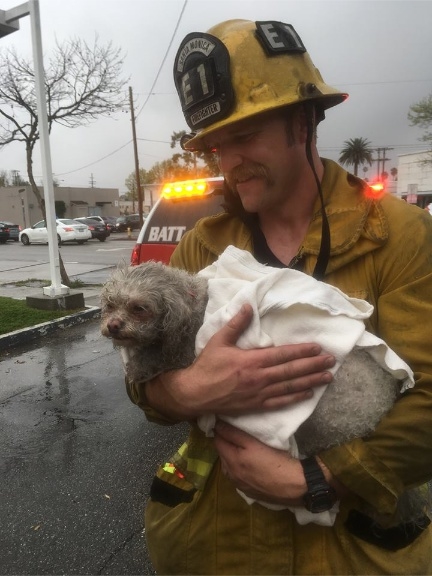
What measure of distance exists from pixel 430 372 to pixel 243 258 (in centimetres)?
69

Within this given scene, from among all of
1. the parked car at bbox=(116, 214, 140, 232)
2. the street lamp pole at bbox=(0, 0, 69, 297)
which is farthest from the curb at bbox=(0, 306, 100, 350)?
the parked car at bbox=(116, 214, 140, 232)

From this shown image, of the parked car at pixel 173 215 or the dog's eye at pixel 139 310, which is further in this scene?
the parked car at pixel 173 215

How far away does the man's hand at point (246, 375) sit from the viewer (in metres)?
1.38

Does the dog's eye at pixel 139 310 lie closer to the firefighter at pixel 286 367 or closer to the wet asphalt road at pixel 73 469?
the firefighter at pixel 286 367

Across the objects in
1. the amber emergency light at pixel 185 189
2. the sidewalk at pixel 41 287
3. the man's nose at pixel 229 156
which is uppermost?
the amber emergency light at pixel 185 189

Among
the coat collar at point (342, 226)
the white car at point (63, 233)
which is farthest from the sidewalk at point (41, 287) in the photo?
the white car at point (63, 233)

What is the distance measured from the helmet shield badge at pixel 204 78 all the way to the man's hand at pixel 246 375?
2.30 feet

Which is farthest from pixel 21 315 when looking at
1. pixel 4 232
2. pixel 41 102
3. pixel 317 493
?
pixel 4 232

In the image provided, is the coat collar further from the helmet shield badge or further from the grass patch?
the grass patch

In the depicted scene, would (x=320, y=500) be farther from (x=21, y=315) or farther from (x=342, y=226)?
(x=21, y=315)

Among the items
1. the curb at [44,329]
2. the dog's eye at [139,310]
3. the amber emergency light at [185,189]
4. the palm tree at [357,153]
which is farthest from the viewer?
the palm tree at [357,153]

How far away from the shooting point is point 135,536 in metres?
3.12

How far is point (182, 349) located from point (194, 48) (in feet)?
3.51

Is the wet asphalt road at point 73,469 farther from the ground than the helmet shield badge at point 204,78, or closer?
closer
